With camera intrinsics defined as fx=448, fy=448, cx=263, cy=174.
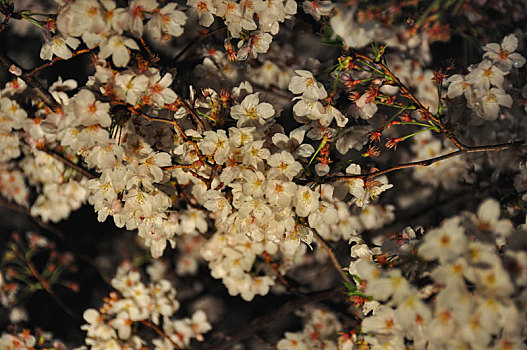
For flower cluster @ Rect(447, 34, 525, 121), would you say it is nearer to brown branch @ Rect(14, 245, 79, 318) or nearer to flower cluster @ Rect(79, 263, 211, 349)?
flower cluster @ Rect(79, 263, 211, 349)

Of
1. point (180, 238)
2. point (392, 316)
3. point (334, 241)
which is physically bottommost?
point (180, 238)

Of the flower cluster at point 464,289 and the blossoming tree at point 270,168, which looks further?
the blossoming tree at point 270,168

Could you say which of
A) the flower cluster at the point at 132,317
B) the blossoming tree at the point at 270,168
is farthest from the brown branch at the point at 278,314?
the flower cluster at the point at 132,317

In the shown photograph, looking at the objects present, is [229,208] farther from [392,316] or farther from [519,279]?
[519,279]

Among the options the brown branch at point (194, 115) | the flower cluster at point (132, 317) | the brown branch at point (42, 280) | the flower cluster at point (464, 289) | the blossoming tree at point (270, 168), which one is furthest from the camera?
the brown branch at point (42, 280)

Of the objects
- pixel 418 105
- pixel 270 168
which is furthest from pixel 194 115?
pixel 418 105

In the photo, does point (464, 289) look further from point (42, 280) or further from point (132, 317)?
point (42, 280)

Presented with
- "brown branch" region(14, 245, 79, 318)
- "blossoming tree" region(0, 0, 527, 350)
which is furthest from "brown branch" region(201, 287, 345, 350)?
"brown branch" region(14, 245, 79, 318)

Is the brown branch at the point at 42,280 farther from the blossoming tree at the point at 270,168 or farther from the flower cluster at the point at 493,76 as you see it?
the flower cluster at the point at 493,76

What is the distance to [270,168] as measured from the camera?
0.94m

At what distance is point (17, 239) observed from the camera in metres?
1.79

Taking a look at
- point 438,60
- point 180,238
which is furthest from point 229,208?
point 438,60

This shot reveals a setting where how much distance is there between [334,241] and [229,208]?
617 mm

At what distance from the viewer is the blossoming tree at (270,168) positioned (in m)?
0.79
